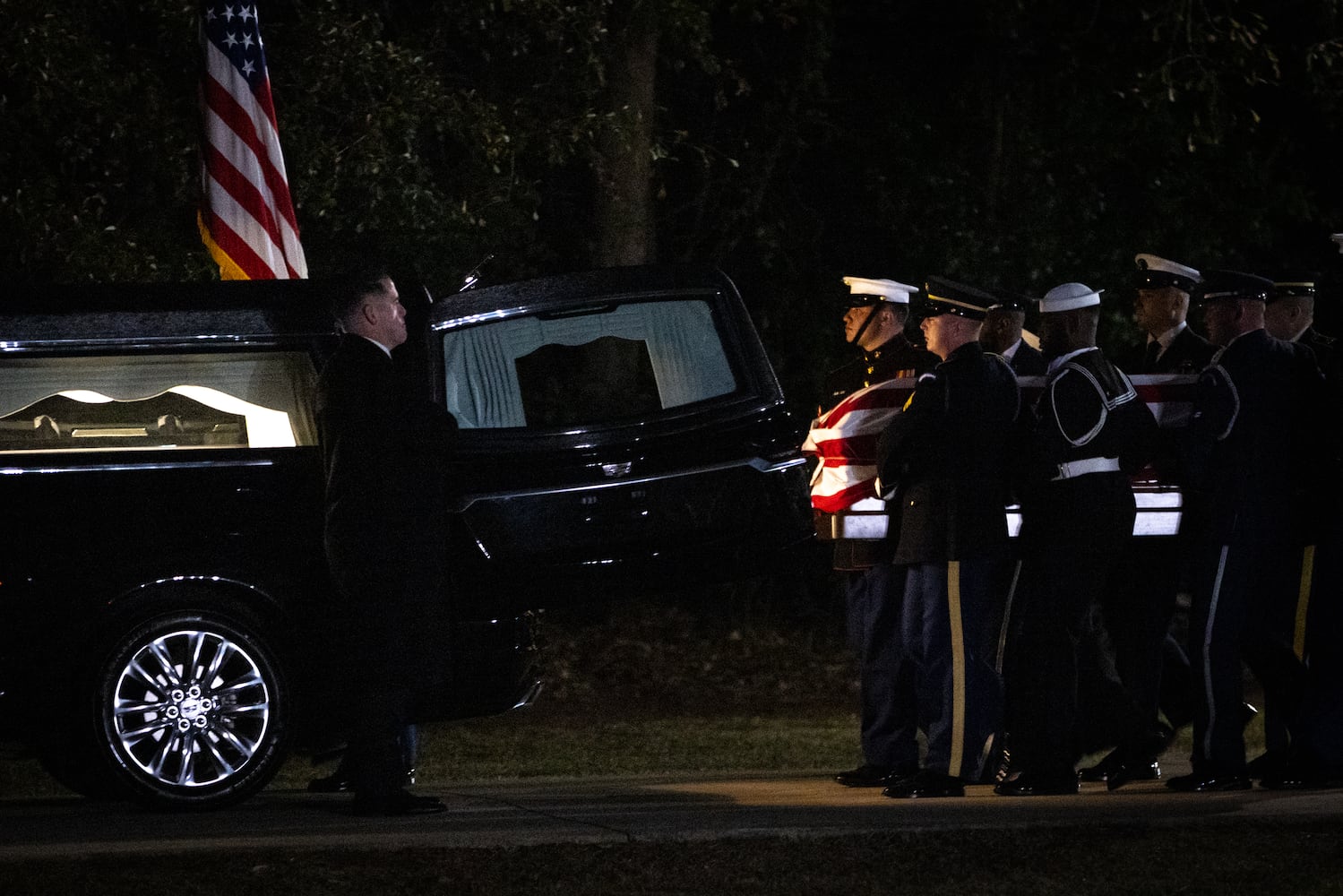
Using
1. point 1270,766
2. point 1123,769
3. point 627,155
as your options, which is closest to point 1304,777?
point 1270,766

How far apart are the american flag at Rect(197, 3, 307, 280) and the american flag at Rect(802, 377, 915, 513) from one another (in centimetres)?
411

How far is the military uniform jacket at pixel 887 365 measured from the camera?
9516mm

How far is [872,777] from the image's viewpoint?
9477mm

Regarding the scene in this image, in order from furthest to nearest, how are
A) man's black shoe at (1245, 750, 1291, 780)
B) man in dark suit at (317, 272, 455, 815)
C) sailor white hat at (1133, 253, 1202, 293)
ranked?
sailor white hat at (1133, 253, 1202, 293) < man's black shoe at (1245, 750, 1291, 780) < man in dark suit at (317, 272, 455, 815)

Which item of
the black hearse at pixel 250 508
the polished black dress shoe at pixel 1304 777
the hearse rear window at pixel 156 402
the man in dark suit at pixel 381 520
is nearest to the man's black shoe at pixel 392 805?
the man in dark suit at pixel 381 520

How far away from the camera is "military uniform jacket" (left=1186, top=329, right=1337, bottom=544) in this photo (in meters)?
8.91

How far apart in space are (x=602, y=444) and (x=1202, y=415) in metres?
2.23

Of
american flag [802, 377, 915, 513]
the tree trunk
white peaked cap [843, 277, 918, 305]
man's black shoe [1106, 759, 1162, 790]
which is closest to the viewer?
man's black shoe [1106, 759, 1162, 790]

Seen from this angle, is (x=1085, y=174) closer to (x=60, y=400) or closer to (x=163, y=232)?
(x=163, y=232)

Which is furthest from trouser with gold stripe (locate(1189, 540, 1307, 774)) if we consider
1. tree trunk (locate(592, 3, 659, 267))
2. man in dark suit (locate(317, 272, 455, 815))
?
tree trunk (locate(592, 3, 659, 267))

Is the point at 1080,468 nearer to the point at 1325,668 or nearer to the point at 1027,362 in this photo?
the point at 1027,362

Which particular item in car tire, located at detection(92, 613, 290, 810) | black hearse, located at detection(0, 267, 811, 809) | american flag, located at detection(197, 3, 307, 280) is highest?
american flag, located at detection(197, 3, 307, 280)

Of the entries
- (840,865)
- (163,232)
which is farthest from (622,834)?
(163,232)

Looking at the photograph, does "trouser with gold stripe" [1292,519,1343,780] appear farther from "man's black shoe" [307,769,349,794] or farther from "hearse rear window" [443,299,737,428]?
"man's black shoe" [307,769,349,794]
